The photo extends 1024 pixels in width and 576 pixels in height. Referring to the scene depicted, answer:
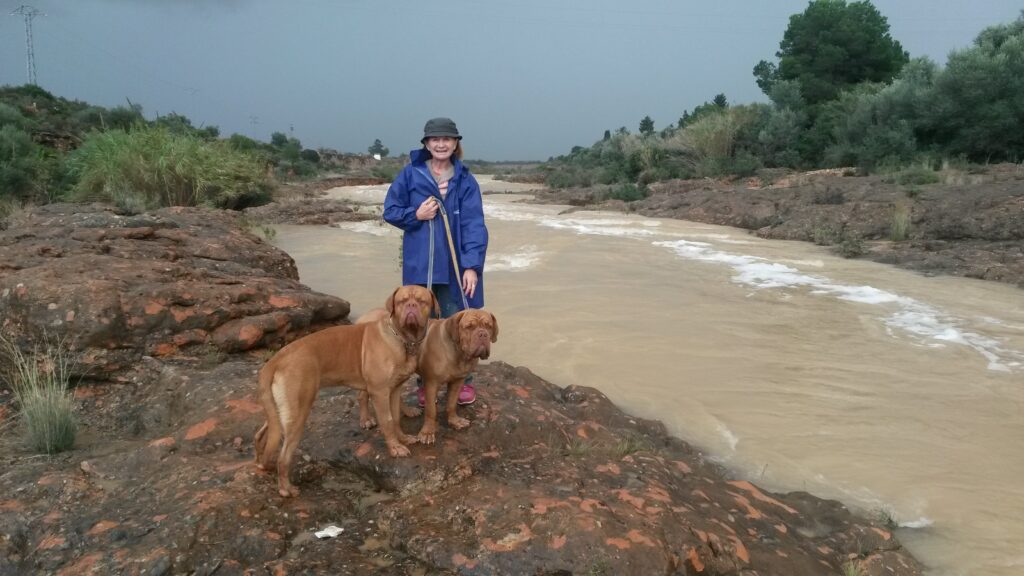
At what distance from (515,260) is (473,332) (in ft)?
29.6

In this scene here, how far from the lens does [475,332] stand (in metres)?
3.25

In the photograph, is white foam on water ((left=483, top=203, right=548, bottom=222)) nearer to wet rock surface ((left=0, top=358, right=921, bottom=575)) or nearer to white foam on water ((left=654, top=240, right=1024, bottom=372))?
white foam on water ((left=654, top=240, right=1024, bottom=372))

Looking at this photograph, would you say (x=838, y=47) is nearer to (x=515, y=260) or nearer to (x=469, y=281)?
(x=515, y=260)

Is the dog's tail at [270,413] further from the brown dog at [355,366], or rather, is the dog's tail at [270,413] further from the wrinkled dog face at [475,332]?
the wrinkled dog face at [475,332]

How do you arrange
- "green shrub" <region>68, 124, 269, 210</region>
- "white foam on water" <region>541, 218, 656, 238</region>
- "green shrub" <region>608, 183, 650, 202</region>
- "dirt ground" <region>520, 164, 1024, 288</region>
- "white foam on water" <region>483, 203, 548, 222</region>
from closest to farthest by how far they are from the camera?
"dirt ground" <region>520, 164, 1024, 288</region>, "green shrub" <region>68, 124, 269, 210</region>, "white foam on water" <region>541, 218, 656, 238</region>, "white foam on water" <region>483, 203, 548, 222</region>, "green shrub" <region>608, 183, 650, 202</region>

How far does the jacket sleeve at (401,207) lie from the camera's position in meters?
3.89

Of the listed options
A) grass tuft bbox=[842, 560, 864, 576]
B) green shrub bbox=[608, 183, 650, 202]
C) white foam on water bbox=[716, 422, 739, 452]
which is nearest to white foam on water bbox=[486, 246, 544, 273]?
white foam on water bbox=[716, 422, 739, 452]

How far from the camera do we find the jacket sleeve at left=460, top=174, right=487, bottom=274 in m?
3.96

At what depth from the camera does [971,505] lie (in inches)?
157

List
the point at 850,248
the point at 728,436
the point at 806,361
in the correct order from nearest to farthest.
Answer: the point at 728,436 < the point at 806,361 < the point at 850,248

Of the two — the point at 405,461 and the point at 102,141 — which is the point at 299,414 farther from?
the point at 102,141

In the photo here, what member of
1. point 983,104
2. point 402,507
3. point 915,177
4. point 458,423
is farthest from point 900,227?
point 402,507

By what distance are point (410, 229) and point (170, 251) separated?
3.72 metres

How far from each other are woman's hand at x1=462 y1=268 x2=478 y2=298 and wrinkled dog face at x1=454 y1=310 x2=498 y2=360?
0.62 metres
